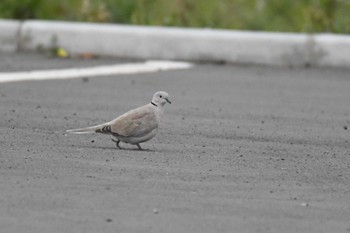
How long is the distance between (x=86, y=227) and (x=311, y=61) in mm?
9932

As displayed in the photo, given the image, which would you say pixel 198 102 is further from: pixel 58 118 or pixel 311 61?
pixel 311 61

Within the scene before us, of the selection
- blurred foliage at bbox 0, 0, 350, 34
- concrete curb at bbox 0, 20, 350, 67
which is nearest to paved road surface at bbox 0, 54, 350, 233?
concrete curb at bbox 0, 20, 350, 67

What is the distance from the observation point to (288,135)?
10977 millimetres

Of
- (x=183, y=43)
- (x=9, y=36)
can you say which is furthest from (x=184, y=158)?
(x=9, y=36)

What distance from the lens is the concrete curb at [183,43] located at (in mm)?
16344

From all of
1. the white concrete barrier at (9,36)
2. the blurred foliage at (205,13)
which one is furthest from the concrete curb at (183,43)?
the blurred foliage at (205,13)

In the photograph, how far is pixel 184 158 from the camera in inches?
370

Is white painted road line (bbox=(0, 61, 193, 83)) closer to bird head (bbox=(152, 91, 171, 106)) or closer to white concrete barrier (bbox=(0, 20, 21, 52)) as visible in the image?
white concrete barrier (bbox=(0, 20, 21, 52))

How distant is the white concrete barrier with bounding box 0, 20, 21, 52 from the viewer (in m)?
17.0

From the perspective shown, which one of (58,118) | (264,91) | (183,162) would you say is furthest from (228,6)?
(183,162)

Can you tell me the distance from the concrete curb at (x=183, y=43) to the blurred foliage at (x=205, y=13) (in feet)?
4.70

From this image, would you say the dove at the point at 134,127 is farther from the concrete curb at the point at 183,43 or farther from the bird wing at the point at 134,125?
the concrete curb at the point at 183,43

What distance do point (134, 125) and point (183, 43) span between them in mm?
7282

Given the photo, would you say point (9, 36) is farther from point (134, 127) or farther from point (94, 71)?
point (134, 127)
